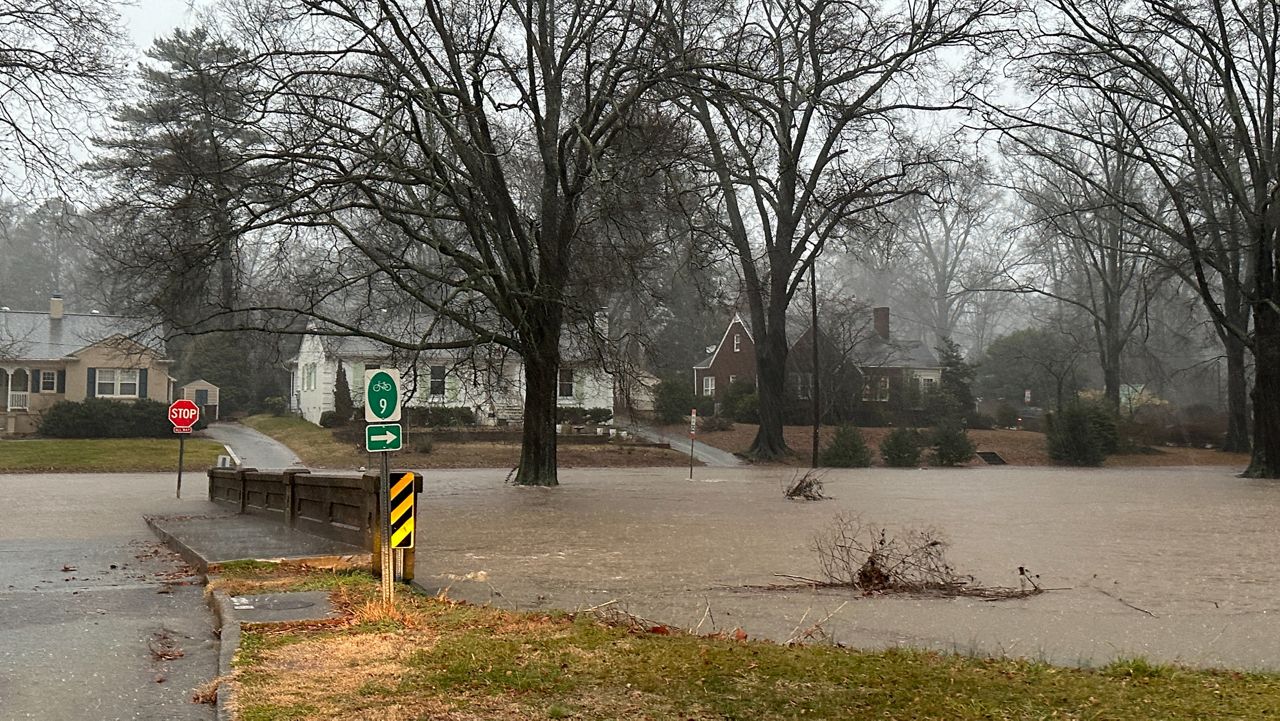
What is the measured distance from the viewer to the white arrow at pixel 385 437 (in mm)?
10164

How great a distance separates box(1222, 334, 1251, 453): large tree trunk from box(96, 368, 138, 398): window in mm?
50127

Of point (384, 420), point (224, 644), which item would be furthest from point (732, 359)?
point (224, 644)

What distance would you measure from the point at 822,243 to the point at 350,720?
37705 mm

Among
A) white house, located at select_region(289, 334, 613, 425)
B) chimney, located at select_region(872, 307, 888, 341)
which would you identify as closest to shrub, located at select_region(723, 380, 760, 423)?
white house, located at select_region(289, 334, 613, 425)

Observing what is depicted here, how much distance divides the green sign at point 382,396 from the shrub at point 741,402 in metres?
50.6

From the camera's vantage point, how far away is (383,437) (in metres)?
10.2

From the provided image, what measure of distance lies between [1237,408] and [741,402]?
23.4 m

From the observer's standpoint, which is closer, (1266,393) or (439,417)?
(1266,393)

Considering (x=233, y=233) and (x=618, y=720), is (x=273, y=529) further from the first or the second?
(x=618, y=720)

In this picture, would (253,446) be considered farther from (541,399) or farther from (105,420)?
(541,399)

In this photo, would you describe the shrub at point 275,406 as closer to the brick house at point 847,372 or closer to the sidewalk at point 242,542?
the brick house at point 847,372

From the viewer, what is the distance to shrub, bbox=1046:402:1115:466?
50562 millimetres

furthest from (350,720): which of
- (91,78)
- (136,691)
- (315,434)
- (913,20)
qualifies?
(315,434)

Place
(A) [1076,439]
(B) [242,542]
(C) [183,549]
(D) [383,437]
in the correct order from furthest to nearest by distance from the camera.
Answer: (A) [1076,439]
(B) [242,542]
(C) [183,549]
(D) [383,437]
